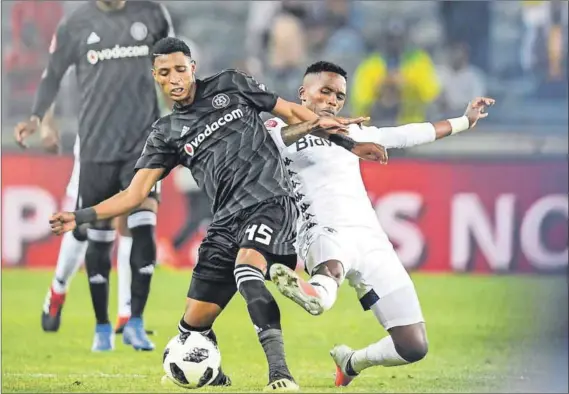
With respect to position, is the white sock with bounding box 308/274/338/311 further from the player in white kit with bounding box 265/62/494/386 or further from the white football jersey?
the white football jersey

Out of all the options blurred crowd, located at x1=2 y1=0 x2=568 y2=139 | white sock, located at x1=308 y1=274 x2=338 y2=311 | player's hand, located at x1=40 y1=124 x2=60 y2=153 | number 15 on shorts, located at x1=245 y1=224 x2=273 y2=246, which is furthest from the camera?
blurred crowd, located at x1=2 y1=0 x2=568 y2=139

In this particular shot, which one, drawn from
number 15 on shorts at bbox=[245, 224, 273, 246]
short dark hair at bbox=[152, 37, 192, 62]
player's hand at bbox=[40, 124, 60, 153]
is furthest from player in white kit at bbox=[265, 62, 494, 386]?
player's hand at bbox=[40, 124, 60, 153]

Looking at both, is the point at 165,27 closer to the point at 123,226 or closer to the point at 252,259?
the point at 123,226

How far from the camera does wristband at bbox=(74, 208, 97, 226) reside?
568 centimetres

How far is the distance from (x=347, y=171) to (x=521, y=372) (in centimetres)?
216

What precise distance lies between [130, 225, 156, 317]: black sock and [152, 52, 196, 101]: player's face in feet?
5.94

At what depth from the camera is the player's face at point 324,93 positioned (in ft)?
20.3

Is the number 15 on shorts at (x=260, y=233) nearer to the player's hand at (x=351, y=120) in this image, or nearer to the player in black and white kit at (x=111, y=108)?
the player's hand at (x=351, y=120)

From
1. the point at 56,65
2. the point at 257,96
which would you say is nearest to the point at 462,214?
the point at 56,65

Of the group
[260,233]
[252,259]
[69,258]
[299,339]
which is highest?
[260,233]

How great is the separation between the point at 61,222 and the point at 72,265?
7.75 feet

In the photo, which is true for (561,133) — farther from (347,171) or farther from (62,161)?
(347,171)

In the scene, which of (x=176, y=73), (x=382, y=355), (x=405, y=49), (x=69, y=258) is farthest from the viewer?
(x=405, y=49)

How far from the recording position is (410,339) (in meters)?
6.14
